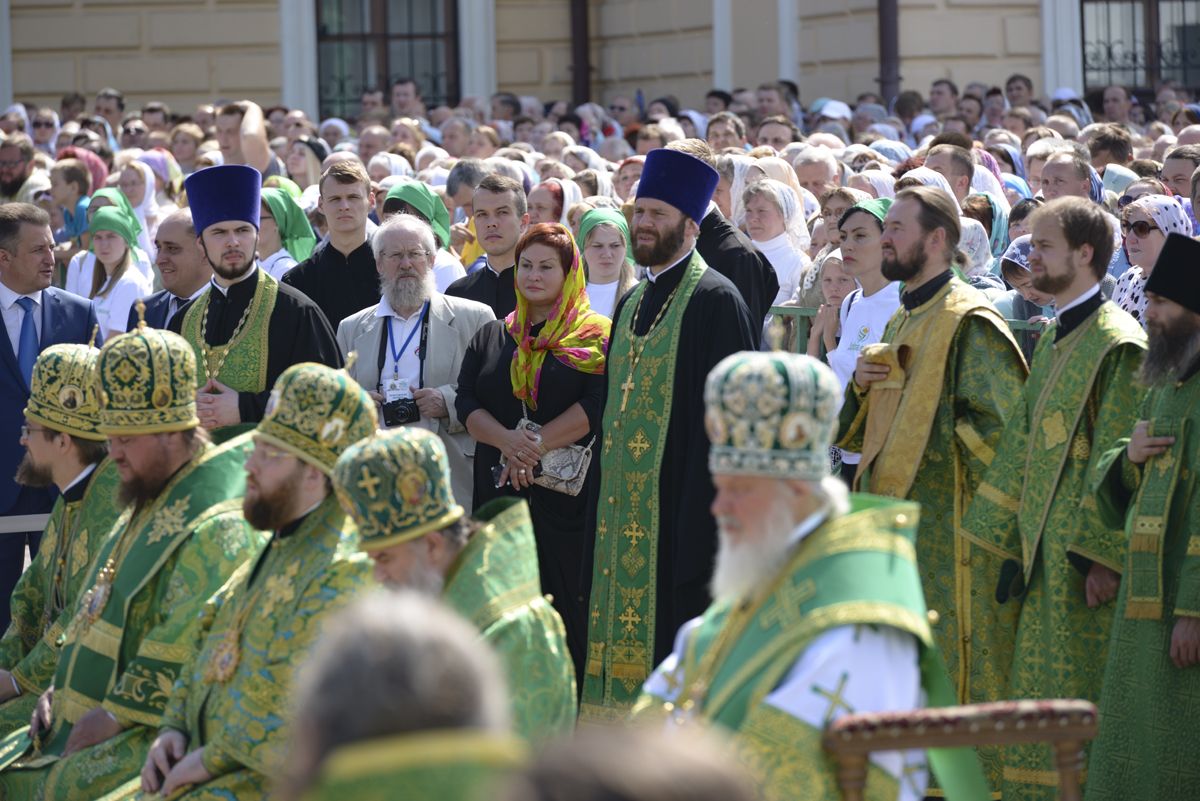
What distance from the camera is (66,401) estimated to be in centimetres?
625

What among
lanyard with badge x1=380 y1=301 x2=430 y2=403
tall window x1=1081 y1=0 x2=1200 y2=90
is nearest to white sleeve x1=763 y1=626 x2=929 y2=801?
lanyard with badge x1=380 y1=301 x2=430 y2=403

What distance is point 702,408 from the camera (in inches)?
255

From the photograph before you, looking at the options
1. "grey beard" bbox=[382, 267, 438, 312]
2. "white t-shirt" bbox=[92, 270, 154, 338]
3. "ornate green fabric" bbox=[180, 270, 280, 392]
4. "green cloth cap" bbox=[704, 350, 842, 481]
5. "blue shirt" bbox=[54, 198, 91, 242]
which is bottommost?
"green cloth cap" bbox=[704, 350, 842, 481]

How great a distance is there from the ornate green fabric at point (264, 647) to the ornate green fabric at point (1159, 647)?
2.09 m

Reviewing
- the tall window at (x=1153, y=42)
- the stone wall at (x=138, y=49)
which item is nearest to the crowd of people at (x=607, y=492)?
the tall window at (x=1153, y=42)

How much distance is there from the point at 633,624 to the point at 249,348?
1.70 metres

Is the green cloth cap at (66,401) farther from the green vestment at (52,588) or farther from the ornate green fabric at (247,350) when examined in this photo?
the ornate green fabric at (247,350)

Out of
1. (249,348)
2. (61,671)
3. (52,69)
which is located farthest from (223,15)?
(61,671)

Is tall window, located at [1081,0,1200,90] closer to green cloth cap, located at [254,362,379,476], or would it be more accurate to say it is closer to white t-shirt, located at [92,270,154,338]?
white t-shirt, located at [92,270,154,338]

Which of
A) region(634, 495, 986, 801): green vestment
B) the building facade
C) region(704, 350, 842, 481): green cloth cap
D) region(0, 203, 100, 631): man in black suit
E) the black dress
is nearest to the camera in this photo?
region(634, 495, 986, 801): green vestment

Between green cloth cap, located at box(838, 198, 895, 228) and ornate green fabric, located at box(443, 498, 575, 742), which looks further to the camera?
green cloth cap, located at box(838, 198, 895, 228)

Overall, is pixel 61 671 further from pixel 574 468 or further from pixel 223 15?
pixel 223 15

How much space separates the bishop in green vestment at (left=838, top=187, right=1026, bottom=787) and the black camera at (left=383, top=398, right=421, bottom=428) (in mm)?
1912

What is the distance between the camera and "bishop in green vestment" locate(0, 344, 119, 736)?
20.1 feet
